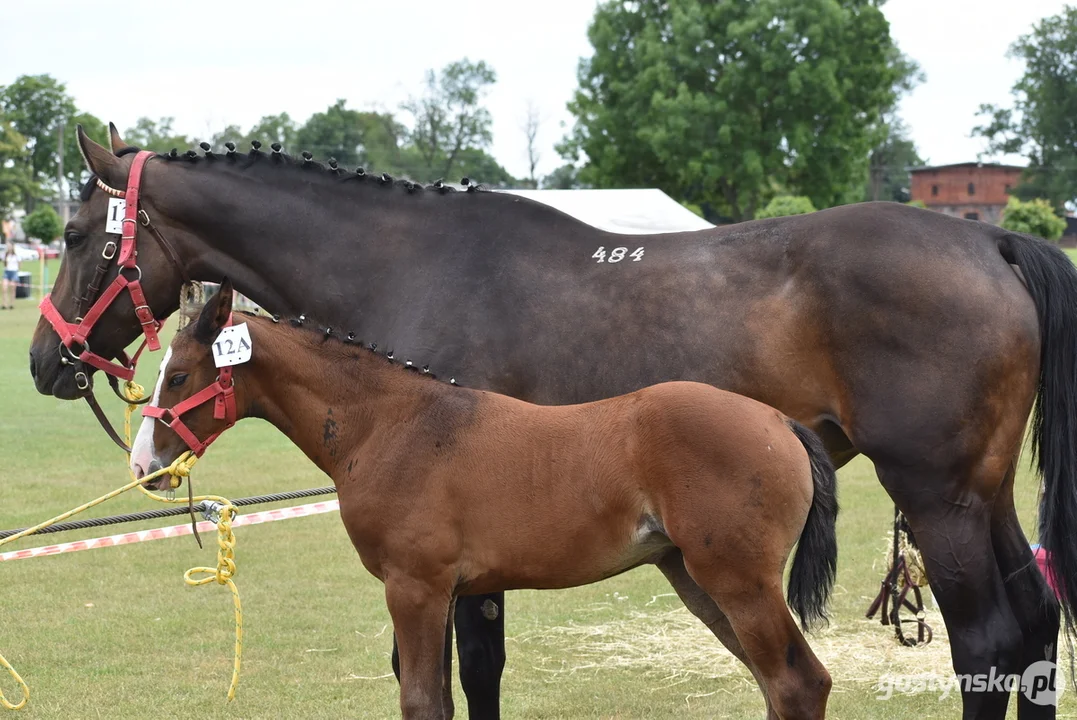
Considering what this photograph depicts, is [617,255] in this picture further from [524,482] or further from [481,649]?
[481,649]

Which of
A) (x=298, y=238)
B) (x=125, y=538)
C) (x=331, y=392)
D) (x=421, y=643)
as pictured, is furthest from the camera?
(x=125, y=538)

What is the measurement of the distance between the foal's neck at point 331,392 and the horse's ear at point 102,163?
1178mm

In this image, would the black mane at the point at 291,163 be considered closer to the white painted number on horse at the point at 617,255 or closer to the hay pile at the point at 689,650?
the white painted number on horse at the point at 617,255

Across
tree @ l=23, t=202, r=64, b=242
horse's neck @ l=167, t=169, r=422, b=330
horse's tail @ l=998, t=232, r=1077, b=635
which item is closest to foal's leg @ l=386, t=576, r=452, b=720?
horse's neck @ l=167, t=169, r=422, b=330

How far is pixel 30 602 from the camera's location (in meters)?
6.02

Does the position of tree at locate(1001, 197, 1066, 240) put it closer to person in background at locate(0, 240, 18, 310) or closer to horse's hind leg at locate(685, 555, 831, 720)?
person in background at locate(0, 240, 18, 310)

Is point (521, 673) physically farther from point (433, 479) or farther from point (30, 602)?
point (30, 602)

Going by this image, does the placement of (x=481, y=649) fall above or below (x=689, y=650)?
above

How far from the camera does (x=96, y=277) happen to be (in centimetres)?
407

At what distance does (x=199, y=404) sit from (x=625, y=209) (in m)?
11.2

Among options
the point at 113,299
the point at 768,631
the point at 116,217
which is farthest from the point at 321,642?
the point at 768,631

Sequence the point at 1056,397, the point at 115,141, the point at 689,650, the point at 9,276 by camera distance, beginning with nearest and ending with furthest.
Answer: the point at 1056,397 → the point at 115,141 → the point at 689,650 → the point at 9,276

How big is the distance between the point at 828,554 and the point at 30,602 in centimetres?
467

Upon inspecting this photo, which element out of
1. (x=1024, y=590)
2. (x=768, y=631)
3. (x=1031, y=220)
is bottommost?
(x=1024, y=590)
